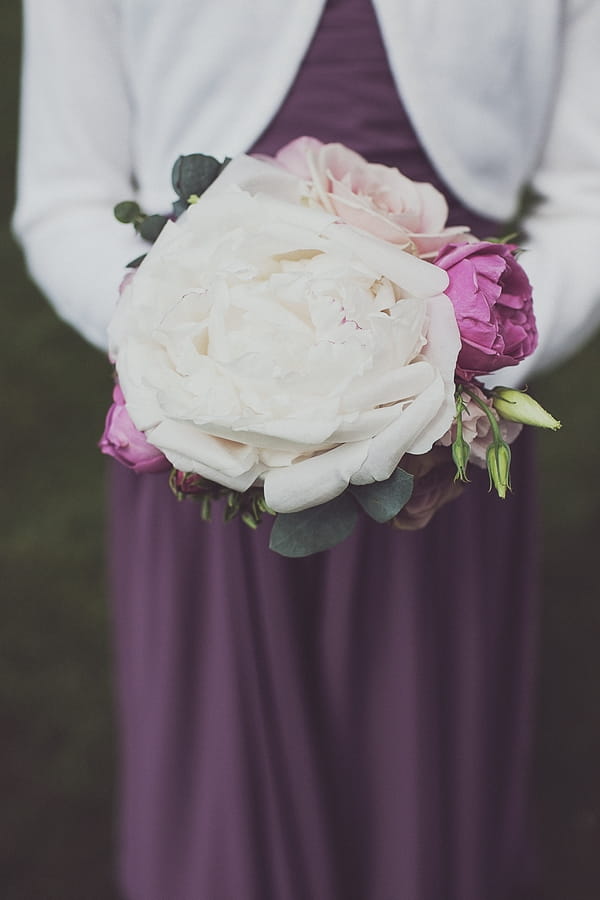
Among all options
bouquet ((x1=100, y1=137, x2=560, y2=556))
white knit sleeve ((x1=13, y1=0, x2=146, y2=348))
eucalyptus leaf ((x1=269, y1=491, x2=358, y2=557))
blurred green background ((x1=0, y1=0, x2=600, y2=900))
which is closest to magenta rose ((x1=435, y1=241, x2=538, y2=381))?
bouquet ((x1=100, y1=137, x2=560, y2=556))

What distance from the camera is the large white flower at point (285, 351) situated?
23.8 inches

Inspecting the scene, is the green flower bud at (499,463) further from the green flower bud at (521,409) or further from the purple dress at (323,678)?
the purple dress at (323,678)

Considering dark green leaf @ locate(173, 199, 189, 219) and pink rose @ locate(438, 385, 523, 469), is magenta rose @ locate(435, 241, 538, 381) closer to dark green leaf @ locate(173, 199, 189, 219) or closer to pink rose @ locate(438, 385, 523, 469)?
pink rose @ locate(438, 385, 523, 469)

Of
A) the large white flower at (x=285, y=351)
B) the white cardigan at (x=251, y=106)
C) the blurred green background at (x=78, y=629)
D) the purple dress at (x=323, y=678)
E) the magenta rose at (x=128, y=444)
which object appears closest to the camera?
the large white flower at (x=285, y=351)

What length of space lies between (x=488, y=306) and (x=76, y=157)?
511 millimetres

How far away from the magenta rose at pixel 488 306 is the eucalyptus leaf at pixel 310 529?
134mm

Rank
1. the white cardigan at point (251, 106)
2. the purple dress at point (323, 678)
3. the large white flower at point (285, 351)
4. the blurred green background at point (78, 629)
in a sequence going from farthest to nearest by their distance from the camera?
1. the blurred green background at point (78, 629)
2. the purple dress at point (323, 678)
3. the white cardigan at point (251, 106)
4. the large white flower at point (285, 351)

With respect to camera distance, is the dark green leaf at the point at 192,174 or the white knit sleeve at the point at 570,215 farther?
the white knit sleeve at the point at 570,215

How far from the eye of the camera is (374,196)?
0.76 metres

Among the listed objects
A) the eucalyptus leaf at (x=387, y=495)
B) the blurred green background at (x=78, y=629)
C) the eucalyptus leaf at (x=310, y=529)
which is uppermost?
the eucalyptus leaf at (x=387, y=495)

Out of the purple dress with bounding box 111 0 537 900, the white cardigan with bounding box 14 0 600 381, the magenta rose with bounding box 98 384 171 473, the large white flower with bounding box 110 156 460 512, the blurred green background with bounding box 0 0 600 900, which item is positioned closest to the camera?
Answer: the large white flower with bounding box 110 156 460 512

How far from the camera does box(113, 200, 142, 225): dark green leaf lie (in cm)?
79

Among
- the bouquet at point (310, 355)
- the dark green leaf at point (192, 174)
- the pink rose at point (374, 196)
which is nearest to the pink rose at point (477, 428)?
the bouquet at point (310, 355)

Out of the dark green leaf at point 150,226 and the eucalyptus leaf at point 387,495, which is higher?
the dark green leaf at point 150,226
